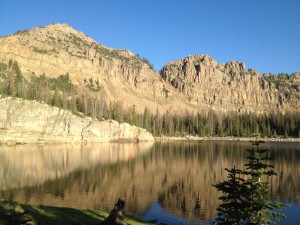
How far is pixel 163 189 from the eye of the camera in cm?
4859

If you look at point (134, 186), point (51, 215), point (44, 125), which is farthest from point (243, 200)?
point (44, 125)

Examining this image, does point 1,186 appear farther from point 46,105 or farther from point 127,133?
point 127,133

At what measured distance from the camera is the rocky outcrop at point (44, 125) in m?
114

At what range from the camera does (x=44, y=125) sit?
125 meters

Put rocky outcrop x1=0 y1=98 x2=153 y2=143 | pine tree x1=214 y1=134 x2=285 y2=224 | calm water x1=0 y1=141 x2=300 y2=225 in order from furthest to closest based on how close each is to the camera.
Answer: rocky outcrop x1=0 y1=98 x2=153 y2=143 < calm water x1=0 y1=141 x2=300 y2=225 < pine tree x1=214 y1=134 x2=285 y2=224

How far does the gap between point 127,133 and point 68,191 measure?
120689 mm

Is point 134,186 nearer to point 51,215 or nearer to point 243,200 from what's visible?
point 51,215

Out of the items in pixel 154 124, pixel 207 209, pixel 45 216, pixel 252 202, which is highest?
pixel 154 124

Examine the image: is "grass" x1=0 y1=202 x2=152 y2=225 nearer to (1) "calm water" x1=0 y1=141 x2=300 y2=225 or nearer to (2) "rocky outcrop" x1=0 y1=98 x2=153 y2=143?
(1) "calm water" x1=0 y1=141 x2=300 y2=225

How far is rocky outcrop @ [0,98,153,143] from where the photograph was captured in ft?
373

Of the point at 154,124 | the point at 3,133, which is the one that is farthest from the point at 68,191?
the point at 154,124

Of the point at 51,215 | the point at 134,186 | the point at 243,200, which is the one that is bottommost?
the point at 134,186

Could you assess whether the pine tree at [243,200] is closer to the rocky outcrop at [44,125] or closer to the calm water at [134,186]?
the calm water at [134,186]

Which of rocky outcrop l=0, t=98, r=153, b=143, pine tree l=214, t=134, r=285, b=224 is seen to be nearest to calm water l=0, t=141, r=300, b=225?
pine tree l=214, t=134, r=285, b=224
